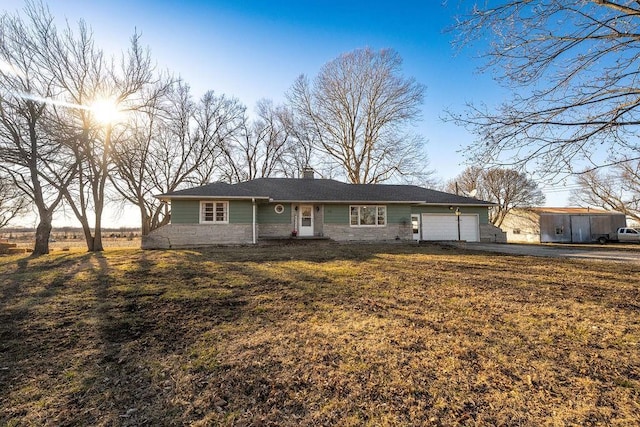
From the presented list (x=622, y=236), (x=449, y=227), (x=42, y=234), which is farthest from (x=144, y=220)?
(x=622, y=236)

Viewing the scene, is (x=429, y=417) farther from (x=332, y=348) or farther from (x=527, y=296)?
(x=527, y=296)

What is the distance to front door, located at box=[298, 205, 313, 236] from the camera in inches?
639

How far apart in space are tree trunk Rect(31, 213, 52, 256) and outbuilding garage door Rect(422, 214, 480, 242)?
19.2 metres

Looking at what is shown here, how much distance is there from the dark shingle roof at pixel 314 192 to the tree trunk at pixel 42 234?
206 inches

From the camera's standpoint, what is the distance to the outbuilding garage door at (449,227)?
706 inches

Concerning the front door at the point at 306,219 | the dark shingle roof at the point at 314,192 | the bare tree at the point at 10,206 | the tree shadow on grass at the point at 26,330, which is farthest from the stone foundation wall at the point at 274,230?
the bare tree at the point at 10,206

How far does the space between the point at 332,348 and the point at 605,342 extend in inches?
109

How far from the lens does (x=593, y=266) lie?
7.75 meters

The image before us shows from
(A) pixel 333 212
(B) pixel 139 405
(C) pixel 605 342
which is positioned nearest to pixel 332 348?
(B) pixel 139 405

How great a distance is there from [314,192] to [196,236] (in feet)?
21.8

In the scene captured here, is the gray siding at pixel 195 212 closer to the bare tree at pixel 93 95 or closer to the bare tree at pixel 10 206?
the bare tree at pixel 93 95

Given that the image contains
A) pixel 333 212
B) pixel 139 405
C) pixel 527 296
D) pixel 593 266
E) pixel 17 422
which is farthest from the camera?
pixel 333 212

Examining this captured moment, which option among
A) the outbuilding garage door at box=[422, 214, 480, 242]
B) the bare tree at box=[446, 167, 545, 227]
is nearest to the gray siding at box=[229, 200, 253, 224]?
the outbuilding garage door at box=[422, 214, 480, 242]

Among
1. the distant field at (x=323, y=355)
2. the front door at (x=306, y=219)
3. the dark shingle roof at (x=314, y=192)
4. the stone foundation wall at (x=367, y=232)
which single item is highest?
the dark shingle roof at (x=314, y=192)
